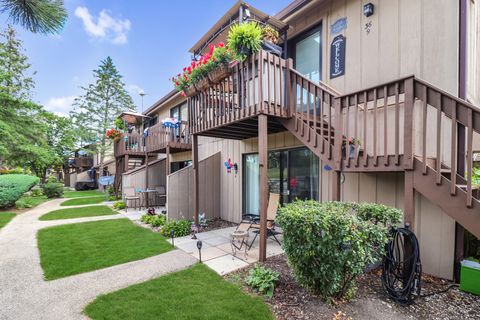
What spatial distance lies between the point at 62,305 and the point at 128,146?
10492 millimetres

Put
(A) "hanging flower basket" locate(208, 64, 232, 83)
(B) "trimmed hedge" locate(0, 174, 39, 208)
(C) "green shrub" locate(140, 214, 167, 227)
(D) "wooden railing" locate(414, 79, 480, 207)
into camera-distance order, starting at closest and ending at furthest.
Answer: (D) "wooden railing" locate(414, 79, 480, 207) → (A) "hanging flower basket" locate(208, 64, 232, 83) → (C) "green shrub" locate(140, 214, 167, 227) → (B) "trimmed hedge" locate(0, 174, 39, 208)

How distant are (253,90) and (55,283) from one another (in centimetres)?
467

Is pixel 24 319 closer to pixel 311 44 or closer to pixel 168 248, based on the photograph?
pixel 168 248

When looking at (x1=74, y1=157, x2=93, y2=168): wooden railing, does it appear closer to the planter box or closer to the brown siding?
the brown siding

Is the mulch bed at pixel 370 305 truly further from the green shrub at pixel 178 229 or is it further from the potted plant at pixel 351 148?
the green shrub at pixel 178 229

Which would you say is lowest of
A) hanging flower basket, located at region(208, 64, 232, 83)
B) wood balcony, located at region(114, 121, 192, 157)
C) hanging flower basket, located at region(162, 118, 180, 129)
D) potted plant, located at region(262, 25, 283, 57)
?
wood balcony, located at region(114, 121, 192, 157)

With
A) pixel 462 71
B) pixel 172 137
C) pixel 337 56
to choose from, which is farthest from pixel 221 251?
pixel 172 137

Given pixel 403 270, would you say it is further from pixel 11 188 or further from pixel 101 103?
pixel 101 103

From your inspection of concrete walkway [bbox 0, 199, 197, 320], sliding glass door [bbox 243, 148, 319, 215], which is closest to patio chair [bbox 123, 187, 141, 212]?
concrete walkway [bbox 0, 199, 197, 320]

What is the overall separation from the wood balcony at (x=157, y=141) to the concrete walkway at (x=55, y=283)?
5520 mm

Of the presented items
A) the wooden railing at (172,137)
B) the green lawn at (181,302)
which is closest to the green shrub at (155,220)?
the wooden railing at (172,137)

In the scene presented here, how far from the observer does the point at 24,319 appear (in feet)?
9.05

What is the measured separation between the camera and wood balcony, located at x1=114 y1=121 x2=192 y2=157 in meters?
9.84

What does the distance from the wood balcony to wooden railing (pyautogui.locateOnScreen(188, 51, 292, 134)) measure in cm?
465
